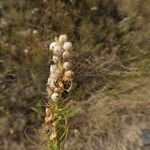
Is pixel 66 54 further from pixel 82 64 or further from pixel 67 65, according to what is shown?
pixel 82 64

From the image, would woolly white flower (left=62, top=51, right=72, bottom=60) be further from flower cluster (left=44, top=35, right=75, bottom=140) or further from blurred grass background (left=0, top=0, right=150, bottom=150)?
blurred grass background (left=0, top=0, right=150, bottom=150)

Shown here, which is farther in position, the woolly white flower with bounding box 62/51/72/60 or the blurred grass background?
the blurred grass background

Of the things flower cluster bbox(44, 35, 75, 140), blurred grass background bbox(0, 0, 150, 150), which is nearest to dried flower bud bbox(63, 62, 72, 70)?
flower cluster bbox(44, 35, 75, 140)

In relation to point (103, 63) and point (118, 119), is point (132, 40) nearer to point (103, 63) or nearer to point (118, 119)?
point (103, 63)

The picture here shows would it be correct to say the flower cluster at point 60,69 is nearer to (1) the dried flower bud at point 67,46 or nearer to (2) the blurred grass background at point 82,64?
(1) the dried flower bud at point 67,46

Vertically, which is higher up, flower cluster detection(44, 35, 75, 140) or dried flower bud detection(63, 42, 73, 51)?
dried flower bud detection(63, 42, 73, 51)

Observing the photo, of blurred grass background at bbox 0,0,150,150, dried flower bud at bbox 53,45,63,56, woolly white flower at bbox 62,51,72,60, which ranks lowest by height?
blurred grass background at bbox 0,0,150,150

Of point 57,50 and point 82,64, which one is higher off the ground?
point 57,50

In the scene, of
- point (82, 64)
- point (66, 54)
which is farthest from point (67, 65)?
point (82, 64)

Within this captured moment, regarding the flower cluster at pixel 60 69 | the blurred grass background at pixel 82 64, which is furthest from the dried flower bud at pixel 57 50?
the blurred grass background at pixel 82 64

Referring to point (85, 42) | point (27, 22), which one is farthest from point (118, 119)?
point (27, 22)
